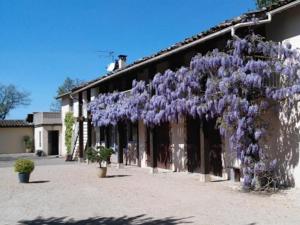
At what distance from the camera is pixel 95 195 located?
1216cm

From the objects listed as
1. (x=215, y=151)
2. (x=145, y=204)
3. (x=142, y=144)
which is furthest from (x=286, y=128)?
(x=142, y=144)

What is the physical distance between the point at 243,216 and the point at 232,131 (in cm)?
366

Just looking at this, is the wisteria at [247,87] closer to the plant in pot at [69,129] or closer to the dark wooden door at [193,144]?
the dark wooden door at [193,144]

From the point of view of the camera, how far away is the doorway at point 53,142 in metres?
40.7

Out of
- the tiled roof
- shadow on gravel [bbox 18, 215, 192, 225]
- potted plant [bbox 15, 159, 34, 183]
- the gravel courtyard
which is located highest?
the tiled roof

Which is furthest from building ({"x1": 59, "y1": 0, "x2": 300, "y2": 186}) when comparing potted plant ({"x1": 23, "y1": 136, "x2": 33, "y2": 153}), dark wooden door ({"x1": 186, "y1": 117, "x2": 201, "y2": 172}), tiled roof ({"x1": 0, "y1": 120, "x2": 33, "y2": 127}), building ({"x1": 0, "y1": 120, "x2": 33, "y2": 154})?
building ({"x1": 0, "y1": 120, "x2": 33, "y2": 154})

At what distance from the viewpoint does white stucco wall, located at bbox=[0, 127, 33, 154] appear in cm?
4528

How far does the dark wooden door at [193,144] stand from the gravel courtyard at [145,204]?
4.64 feet

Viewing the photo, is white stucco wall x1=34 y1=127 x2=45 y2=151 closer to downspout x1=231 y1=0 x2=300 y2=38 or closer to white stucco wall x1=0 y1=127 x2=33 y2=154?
white stucco wall x1=0 y1=127 x2=33 y2=154

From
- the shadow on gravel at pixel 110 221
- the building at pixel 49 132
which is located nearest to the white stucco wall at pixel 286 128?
the shadow on gravel at pixel 110 221

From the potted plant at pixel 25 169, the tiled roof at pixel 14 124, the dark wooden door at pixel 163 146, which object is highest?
the tiled roof at pixel 14 124

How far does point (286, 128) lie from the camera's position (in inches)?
458

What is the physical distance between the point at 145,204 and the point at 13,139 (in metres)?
38.0

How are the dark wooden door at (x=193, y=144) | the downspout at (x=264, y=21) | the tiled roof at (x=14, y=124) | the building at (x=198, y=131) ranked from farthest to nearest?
1. the tiled roof at (x=14, y=124)
2. the dark wooden door at (x=193, y=144)
3. the building at (x=198, y=131)
4. the downspout at (x=264, y=21)
